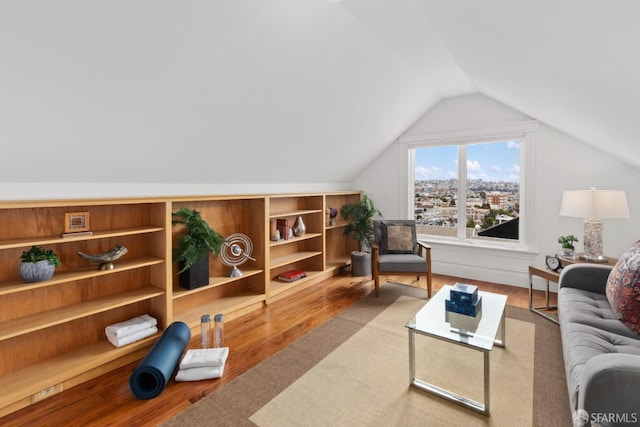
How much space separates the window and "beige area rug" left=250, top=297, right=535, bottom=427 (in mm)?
1845

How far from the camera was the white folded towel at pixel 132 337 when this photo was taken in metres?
2.24

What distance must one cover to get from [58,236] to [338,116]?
2.64m

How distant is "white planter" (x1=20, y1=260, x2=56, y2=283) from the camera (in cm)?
186

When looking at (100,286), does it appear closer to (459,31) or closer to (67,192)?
(67,192)

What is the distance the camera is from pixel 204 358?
84.9 inches

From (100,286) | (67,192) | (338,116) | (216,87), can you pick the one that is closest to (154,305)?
(100,286)

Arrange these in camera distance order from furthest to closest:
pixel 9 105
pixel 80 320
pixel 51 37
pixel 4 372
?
1. pixel 80 320
2. pixel 4 372
3. pixel 9 105
4. pixel 51 37

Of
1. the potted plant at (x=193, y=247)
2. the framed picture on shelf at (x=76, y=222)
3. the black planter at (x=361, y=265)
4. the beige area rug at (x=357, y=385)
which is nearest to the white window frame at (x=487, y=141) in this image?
the black planter at (x=361, y=265)

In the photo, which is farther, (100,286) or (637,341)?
(100,286)

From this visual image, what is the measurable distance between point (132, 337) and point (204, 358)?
63cm

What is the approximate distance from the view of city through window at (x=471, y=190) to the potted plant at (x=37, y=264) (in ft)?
14.3

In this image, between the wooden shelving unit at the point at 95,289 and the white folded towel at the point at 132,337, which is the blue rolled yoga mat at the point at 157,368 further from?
the wooden shelving unit at the point at 95,289

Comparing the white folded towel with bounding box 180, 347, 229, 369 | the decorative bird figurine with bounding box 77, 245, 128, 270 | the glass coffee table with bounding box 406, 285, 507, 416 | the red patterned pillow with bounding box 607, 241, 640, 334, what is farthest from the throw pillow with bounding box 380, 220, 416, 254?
the decorative bird figurine with bounding box 77, 245, 128, 270

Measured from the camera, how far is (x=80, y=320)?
2264 mm
